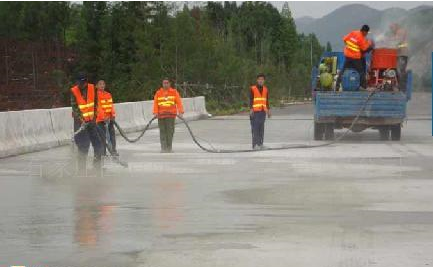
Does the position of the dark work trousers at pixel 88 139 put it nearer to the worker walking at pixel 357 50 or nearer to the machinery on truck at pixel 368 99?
the machinery on truck at pixel 368 99

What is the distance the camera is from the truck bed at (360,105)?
2394 cm

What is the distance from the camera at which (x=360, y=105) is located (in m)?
23.9

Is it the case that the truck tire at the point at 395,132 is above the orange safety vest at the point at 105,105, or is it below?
below

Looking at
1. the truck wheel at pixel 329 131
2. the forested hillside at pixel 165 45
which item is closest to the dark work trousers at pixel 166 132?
the truck wheel at pixel 329 131

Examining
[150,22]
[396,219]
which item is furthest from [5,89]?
[396,219]

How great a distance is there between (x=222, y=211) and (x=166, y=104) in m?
9.88

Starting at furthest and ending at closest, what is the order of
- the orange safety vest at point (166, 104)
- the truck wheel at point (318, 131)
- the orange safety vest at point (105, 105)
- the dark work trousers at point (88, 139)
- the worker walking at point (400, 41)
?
the worker walking at point (400, 41), the truck wheel at point (318, 131), the orange safety vest at point (166, 104), the orange safety vest at point (105, 105), the dark work trousers at point (88, 139)

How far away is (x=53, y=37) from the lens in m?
89.1

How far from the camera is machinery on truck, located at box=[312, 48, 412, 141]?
24.0 meters

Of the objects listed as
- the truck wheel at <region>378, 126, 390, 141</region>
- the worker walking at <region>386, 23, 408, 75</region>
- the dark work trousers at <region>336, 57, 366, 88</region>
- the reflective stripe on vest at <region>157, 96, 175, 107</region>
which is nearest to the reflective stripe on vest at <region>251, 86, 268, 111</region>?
the reflective stripe on vest at <region>157, 96, 175, 107</region>

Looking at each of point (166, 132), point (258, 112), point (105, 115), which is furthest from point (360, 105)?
point (105, 115)

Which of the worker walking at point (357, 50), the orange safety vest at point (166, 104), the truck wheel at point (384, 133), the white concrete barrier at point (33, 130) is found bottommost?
the truck wheel at point (384, 133)

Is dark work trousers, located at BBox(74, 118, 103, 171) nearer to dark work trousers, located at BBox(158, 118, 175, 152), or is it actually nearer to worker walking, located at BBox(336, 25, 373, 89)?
dark work trousers, located at BBox(158, 118, 175, 152)

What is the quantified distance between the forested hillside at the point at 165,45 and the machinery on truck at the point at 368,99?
647cm
